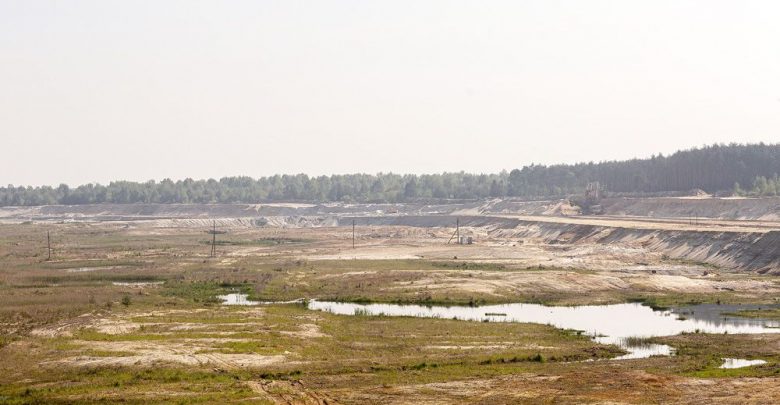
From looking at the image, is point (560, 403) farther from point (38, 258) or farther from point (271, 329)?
point (38, 258)

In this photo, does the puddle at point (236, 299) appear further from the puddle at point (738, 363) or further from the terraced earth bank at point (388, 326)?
the puddle at point (738, 363)

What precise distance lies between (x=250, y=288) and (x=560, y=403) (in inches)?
2008

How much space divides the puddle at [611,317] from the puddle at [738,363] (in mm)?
3343

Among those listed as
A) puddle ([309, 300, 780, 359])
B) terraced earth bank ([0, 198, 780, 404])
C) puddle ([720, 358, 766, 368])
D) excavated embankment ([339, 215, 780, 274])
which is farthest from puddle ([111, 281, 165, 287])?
excavated embankment ([339, 215, 780, 274])

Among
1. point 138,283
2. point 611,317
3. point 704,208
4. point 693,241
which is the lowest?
point 611,317

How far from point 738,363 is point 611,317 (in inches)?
769

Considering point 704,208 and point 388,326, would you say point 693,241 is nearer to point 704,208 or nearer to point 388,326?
point 704,208

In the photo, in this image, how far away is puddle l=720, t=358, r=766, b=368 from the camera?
154 feet

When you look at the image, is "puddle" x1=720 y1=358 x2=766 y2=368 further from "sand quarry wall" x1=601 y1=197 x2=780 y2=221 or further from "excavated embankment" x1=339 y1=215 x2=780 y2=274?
"sand quarry wall" x1=601 y1=197 x2=780 y2=221

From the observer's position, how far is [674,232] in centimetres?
12538

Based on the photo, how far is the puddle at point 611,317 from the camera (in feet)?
190

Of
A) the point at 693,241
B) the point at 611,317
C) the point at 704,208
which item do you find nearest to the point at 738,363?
the point at 611,317

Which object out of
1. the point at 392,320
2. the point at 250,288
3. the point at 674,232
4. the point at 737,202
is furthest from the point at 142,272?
the point at 737,202

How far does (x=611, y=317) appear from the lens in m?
67.3
